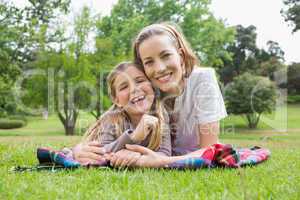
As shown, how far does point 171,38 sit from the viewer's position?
3.19m

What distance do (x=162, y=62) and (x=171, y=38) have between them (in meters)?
0.26

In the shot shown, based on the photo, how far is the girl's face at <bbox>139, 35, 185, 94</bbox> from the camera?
10.00ft

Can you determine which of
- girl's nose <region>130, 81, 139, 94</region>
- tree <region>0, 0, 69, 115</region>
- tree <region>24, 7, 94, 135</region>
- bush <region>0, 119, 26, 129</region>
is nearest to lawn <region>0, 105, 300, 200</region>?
girl's nose <region>130, 81, 139, 94</region>

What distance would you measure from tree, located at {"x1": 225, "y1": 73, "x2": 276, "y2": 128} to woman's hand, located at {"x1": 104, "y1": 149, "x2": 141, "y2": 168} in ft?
58.7

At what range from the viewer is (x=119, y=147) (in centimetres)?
283

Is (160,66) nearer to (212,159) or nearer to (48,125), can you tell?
(212,159)

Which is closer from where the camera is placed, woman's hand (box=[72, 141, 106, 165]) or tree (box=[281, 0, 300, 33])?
woman's hand (box=[72, 141, 106, 165])

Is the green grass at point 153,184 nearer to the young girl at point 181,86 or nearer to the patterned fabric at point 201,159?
the patterned fabric at point 201,159

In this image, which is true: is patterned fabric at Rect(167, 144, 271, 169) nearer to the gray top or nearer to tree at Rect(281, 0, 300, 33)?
the gray top

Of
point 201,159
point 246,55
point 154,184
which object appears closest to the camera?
point 154,184

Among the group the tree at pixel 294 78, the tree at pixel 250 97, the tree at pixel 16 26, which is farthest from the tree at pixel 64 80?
the tree at pixel 294 78

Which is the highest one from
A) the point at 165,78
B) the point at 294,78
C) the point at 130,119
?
the point at 294,78

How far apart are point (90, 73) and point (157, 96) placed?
15425 millimetres

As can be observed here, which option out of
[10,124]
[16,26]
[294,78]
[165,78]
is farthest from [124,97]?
[294,78]
